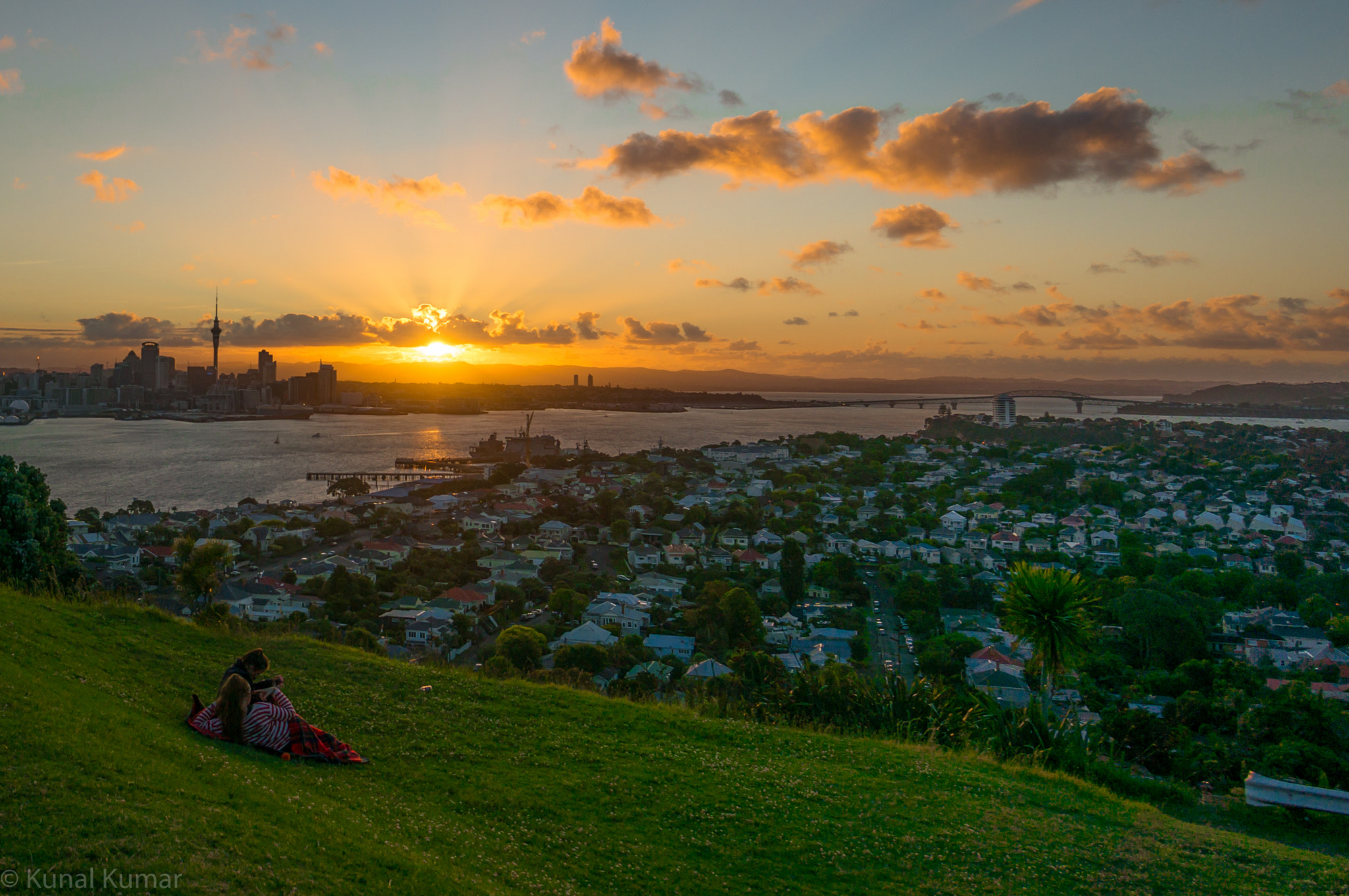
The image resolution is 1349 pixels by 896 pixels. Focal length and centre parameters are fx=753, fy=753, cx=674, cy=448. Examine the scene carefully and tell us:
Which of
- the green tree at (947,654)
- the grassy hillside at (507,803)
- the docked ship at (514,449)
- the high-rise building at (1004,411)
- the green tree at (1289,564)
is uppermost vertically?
the high-rise building at (1004,411)

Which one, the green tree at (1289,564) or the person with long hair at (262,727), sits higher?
the person with long hair at (262,727)

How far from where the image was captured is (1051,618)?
729 centimetres

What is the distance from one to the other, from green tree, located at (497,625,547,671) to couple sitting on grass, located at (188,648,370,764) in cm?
812

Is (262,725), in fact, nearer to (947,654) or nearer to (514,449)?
(947,654)

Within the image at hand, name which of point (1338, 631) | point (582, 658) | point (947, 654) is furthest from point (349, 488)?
point (1338, 631)

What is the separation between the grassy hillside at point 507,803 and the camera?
2613 millimetres

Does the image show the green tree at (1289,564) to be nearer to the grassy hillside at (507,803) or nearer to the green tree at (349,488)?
the grassy hillside at (507,803)

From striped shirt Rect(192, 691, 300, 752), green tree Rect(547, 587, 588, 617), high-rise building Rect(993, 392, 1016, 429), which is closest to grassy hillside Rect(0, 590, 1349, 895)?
striped shirt Rect(192, 691, 300, 752)

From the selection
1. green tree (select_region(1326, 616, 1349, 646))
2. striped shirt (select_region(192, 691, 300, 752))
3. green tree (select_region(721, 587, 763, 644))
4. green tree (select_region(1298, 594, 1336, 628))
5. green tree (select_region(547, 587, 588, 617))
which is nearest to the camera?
striped shirt (select_region(192, 691, 300, 752))

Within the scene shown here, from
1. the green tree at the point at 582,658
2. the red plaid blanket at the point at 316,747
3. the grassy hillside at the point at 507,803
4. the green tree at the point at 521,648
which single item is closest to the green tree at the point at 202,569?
the grassy hillside at the point at 507,803

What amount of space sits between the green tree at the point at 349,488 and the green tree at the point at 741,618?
27437 millimetres

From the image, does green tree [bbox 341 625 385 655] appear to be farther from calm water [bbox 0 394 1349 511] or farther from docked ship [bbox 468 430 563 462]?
docked ship [bbox 468 430 563 462]

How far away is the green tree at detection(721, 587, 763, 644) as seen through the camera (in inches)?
621

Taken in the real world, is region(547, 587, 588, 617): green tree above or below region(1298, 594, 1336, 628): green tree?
below
